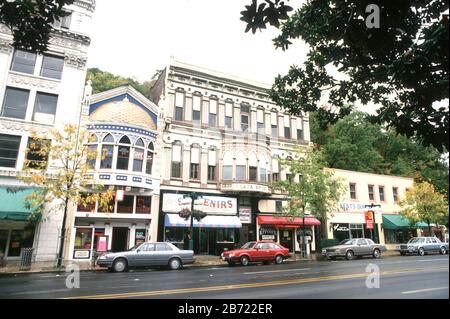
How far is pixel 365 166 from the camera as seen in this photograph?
40875mm

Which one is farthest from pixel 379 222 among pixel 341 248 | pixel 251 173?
pixel 251 173

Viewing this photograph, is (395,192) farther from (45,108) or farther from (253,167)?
(45,108)

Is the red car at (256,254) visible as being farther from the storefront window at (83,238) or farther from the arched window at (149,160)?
the storefront window at (83,238)

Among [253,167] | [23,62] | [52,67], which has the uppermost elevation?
[52,67]

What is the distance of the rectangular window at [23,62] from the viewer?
22562 millimetres

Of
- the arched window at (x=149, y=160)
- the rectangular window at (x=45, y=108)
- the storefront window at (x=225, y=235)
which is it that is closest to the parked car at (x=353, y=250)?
the storefront window at (x=225, y=235)

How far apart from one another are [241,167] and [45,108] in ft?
56.0

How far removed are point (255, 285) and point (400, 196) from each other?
33.3 metres

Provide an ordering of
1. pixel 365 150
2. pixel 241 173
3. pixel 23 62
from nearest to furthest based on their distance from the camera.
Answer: pixel 23 62 → pixel 241 173 → pixel 365 150

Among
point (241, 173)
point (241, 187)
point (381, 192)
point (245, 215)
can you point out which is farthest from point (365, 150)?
point (241, 187)

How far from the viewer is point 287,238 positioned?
29.2 m

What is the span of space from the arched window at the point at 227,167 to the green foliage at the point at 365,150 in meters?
16.8

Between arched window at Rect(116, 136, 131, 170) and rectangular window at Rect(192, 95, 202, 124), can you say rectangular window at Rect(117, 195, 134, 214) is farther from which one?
rectangular window at Rect(192, 95, 202, 124)
